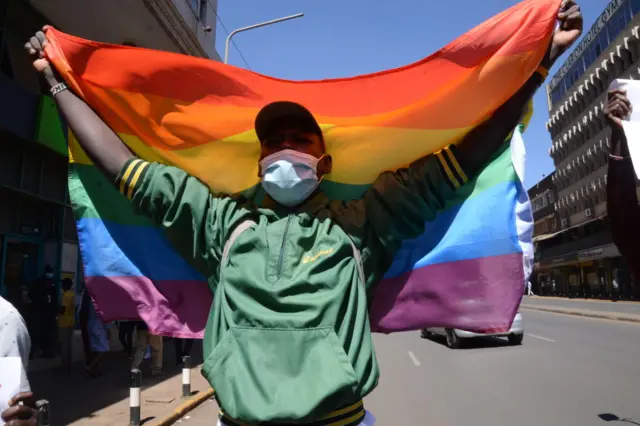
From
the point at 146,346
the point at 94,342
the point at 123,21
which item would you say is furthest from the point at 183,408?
the point at 123,21

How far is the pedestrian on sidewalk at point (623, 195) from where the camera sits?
222cm

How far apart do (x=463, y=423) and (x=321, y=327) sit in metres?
4.76

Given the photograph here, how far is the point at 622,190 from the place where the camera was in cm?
225

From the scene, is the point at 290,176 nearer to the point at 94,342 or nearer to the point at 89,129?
the point at 89,129

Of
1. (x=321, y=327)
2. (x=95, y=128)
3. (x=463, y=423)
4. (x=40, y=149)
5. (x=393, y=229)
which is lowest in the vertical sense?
(x=463, y=423)

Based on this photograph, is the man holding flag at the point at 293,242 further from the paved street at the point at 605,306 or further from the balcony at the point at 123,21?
the paved street at the point at 605,306

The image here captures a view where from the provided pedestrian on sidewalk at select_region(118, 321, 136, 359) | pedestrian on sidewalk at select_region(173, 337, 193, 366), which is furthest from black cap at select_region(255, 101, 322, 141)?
pedestrian on sidewalk at select_region(118, 321, 136, 359)

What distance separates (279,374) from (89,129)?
145 centimetres

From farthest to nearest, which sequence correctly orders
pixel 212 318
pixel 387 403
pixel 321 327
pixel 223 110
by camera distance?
pixel 387 403
pixel 223 110
pixel 212 318
pixel 321 327

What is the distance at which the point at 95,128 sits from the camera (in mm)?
2287

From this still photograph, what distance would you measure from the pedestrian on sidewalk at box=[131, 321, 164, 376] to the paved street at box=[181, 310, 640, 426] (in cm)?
148

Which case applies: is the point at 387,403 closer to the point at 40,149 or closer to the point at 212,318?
the point at 212,318

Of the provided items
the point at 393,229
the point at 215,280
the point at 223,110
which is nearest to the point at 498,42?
the point at 393,229

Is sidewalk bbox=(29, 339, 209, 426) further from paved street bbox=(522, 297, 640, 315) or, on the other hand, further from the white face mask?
paved street bbox=(522, 297, 640, 315)
